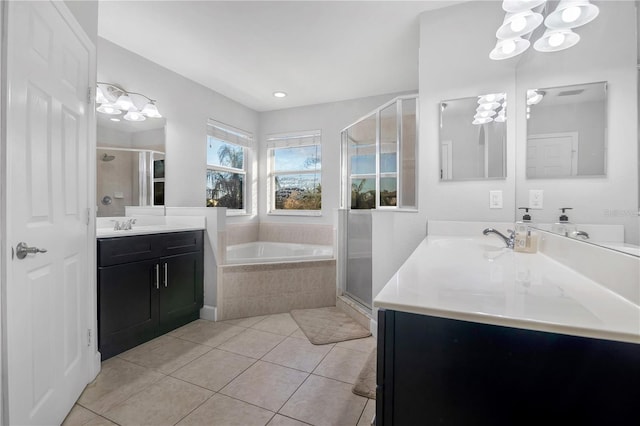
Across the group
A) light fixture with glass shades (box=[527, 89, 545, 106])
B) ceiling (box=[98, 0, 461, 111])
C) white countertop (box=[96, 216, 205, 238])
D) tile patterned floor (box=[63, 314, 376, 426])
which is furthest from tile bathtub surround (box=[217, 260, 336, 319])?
light fixture with glass shades (box=[527, 89, 545, 106])

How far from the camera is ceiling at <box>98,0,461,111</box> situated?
2.17 metres

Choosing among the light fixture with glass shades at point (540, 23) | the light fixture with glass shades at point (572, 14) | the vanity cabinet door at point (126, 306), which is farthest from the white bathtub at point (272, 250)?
the light fixture with glass shades at point (572, 14)

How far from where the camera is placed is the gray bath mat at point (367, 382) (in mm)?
1716

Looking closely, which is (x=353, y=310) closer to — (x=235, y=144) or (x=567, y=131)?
(x=567, y=131)

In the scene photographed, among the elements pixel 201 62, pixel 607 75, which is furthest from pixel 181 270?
pixel 607 75

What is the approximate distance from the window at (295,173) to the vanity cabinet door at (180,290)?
1908 mm

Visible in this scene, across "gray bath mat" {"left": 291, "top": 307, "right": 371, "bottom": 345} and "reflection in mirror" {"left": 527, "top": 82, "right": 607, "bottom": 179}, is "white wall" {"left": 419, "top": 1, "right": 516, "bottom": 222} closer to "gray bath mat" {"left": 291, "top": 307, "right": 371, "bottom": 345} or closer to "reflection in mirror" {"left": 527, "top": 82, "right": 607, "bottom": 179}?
"reflection in mirror" {"left": 527, "top": 82, "right": 607, "bottom": 179}

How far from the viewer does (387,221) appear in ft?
7.79

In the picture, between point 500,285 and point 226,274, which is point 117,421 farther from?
point 500,285

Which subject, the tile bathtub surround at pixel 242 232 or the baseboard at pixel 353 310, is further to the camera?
the tile bathtub surround at pixel 242 232

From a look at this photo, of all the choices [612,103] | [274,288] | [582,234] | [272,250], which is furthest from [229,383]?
[272,250]

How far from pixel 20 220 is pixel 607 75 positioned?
7.11ft

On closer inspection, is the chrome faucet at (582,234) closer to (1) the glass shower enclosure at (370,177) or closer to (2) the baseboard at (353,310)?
(1) the glass shower enclosure at (370,177)

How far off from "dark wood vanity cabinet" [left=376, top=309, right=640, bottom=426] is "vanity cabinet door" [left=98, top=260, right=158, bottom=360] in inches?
81.9
